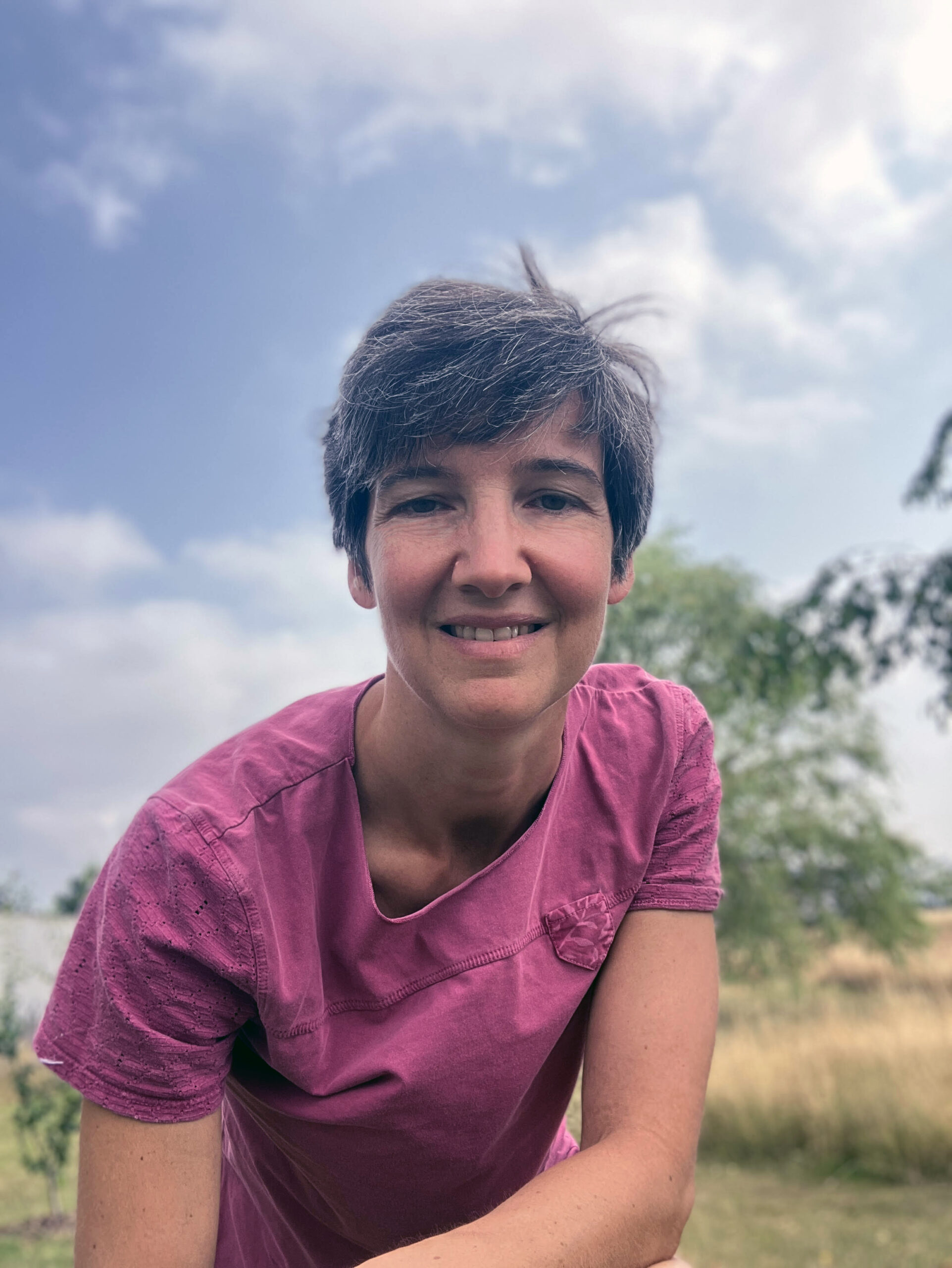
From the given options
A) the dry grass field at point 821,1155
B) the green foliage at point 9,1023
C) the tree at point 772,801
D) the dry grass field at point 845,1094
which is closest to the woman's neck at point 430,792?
the dry grass field at point 821,1155

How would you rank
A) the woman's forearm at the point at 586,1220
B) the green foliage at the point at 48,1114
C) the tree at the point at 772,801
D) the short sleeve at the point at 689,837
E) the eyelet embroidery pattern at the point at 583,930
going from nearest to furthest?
the woman's forearm at the point at 586,1220
the eyelet embroidery pattern at the point at 583,930
the short sleeve at the point at 689,837
the green foliage at the point at 48,1114
the tree at the point at 772,801

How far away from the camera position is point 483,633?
161 cm

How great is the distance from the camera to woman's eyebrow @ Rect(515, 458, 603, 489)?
165cm

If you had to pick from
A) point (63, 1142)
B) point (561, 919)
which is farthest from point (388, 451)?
point (63, 1142)

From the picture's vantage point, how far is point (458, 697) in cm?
162

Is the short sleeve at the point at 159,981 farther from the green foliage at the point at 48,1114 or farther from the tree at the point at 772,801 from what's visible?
the tree at the point at 772,801

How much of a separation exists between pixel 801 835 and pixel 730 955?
2300 mm

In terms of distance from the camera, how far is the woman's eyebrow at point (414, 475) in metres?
1.65

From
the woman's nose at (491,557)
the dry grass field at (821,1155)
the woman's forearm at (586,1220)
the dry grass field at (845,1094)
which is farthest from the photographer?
the dry grass field at (845,1094)

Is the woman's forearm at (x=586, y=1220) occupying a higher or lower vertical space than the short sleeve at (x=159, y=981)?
lower

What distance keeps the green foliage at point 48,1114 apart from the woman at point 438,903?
6.01m

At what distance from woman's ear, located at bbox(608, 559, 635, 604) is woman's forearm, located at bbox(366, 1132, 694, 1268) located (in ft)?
2.79

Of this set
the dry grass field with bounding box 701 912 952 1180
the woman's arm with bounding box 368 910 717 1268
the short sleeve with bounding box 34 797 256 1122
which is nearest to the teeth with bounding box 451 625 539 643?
the short sleeve with bounding box 34 797 256 1122

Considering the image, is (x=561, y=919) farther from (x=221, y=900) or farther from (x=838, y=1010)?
(x=838, y=1010)
